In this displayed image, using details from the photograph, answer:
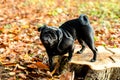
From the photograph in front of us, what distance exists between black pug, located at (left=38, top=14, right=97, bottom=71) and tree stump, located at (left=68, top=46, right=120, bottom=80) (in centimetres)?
16

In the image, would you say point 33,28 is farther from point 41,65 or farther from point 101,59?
point 101,59

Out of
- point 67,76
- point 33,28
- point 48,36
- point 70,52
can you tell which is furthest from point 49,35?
point 33,28

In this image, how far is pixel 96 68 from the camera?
196 inches

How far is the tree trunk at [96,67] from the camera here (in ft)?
16.3

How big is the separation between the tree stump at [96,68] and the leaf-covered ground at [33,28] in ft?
1.82

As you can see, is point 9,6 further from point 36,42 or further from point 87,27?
point 87,27

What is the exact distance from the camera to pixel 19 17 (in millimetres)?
9797

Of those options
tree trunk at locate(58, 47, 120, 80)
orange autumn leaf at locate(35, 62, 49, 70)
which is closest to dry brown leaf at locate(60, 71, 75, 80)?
tree trunk at locate(58, 47, 120, 80)

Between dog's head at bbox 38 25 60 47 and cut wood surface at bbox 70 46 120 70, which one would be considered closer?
dog's head at bbox 38 25 60 47

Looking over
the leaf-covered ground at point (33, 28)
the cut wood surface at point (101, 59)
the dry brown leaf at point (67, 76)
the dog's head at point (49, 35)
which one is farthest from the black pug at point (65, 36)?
the leaf-covered ground at point (33, 28)

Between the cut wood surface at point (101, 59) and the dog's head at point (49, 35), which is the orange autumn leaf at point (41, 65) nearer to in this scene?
the cut wood surface at point (101, 59)

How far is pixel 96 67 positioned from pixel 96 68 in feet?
0.14

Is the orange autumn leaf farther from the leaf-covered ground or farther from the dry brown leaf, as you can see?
the dry brown leaf

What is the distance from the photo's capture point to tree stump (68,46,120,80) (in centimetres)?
497
